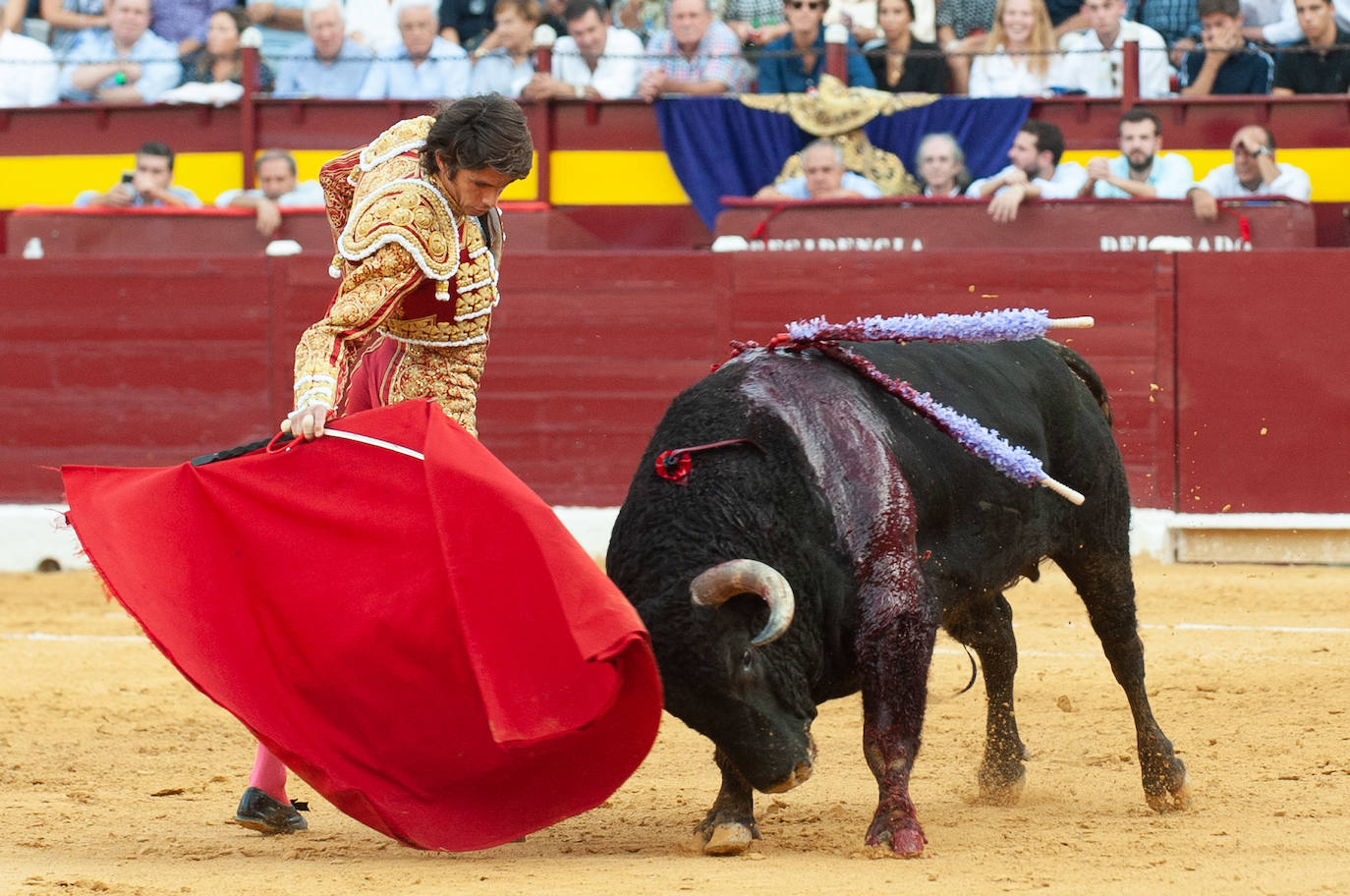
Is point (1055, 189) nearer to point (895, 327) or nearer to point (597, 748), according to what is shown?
point (895, 327)

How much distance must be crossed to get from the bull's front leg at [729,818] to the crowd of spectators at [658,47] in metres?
4.97

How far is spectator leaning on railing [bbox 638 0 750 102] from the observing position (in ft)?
26.6

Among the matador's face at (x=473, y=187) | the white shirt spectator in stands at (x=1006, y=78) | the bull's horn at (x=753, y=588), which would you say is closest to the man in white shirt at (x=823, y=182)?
the white shirt spectator in stands at (x=1006, y=78)

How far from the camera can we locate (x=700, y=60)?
8.18m

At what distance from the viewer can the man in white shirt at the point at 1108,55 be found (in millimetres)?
7805

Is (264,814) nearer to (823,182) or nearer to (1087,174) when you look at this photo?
(823,182)

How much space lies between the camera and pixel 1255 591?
21.7 ft

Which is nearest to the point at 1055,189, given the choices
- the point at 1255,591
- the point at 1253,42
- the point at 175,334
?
the point at 1253,42

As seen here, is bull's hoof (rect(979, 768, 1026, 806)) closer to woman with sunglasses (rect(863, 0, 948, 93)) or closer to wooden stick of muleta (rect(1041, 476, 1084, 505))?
wooden stick of muleta (rect(1041, 476, 1084, 505))

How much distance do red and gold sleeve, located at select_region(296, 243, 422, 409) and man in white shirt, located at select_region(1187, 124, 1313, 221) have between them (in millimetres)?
4775

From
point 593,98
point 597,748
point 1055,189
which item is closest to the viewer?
point 597,748

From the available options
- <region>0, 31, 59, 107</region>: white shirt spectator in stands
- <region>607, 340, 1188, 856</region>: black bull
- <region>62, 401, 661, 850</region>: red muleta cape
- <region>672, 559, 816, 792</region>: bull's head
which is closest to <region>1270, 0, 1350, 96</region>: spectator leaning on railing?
<region>607, 340, 1188, 856</region>: black bull

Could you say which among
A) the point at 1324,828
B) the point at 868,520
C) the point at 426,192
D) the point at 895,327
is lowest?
the point at 1324,828

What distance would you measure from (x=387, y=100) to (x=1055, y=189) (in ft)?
9.89
